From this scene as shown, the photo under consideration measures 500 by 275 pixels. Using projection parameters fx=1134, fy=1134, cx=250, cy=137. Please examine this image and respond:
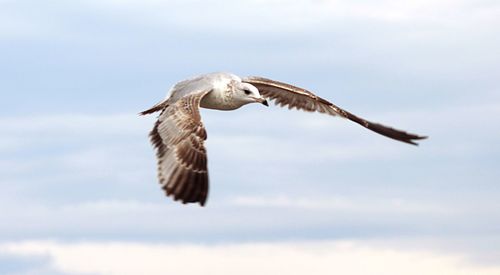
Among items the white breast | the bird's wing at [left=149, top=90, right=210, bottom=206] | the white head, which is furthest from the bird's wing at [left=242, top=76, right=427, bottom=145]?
the bird's wing at [left=149, top=90, right=210, bottom=206]

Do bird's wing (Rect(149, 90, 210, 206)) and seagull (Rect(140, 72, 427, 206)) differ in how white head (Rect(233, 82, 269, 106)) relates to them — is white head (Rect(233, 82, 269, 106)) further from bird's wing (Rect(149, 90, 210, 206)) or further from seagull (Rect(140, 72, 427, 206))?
bird's wing (Rect(149, 90, 210, 206))

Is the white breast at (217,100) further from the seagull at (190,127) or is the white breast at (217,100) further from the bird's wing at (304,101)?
the bird's wing at (304,101)

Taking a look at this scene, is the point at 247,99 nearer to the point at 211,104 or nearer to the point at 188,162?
the point at 211,104

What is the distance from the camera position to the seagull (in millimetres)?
24688

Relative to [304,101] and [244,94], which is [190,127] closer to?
[244,94]

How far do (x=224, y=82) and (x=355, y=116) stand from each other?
6.26m

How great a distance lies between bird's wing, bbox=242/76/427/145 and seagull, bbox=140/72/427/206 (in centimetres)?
26

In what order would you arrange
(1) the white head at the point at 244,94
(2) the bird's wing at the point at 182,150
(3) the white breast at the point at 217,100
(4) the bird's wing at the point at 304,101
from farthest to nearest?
(4) the bird's wing at the point at 304,101 < (1) the white head at the point at 244,94 < (3) the white breast at the point at 217,100 < (2) the bird's wing at the point at 182,150

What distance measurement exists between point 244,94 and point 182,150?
424 cm

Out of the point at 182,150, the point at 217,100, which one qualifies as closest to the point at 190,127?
the point at 182,150

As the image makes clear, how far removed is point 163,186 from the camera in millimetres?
24391

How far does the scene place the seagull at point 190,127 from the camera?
24.7m

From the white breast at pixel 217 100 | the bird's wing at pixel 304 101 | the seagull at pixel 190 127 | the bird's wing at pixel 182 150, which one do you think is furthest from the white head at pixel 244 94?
the bird's wing at pixel 304 101

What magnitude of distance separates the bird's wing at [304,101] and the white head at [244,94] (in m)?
3.62
